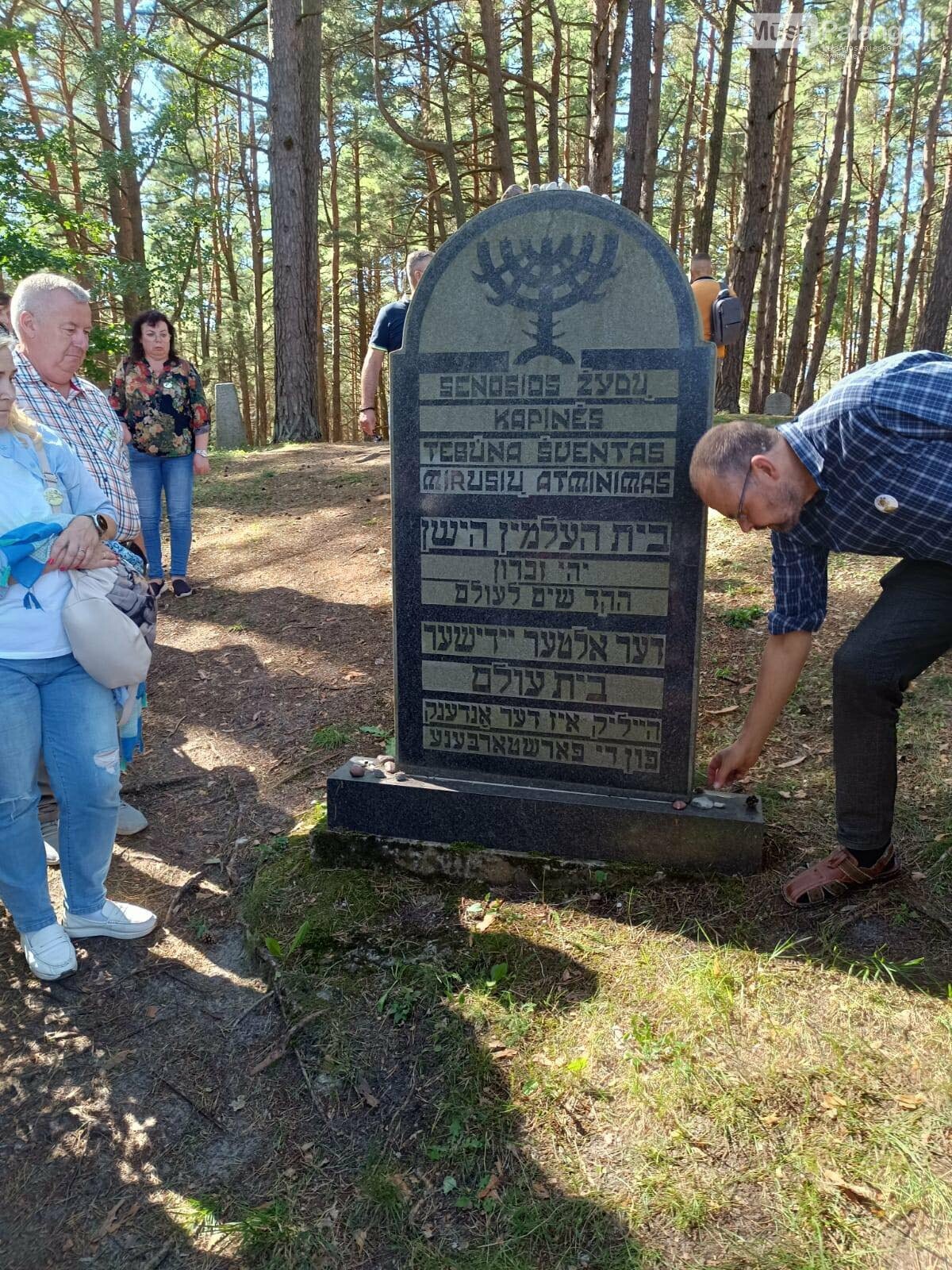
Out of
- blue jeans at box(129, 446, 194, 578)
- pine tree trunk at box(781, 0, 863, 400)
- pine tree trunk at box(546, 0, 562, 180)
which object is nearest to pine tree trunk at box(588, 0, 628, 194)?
pine tree trunk at box(546, 0, 562, 180)

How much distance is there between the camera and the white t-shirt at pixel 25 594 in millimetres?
2701

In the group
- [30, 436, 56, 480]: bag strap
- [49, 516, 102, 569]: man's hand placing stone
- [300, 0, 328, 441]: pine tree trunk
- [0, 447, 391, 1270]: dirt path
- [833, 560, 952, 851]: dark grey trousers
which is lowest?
[0, 447, 391, 1270]: dirt path

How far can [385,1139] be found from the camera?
7.78 feet

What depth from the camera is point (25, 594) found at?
2723mm

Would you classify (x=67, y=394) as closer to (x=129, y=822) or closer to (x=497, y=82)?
(x=129, y=822)

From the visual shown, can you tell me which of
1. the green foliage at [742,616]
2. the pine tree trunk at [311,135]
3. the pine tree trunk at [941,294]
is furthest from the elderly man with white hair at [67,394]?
the pine tree trunk at [941,294]

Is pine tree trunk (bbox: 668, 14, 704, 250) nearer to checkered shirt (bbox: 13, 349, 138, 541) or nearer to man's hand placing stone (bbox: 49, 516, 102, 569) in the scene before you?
checkered shirt (bbox: 13, 349, 138, 541)

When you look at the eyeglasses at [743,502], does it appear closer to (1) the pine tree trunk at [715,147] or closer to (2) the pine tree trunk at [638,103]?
(2) the pine tree trunk at [638,103]

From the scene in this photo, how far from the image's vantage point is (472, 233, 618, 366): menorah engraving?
3084 millimetres

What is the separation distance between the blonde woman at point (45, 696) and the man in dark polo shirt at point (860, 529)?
1989 mm

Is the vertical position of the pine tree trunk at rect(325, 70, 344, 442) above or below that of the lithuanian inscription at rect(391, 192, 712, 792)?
above

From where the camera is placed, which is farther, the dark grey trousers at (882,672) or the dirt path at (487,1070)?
the dark grey trousers at (882,672)

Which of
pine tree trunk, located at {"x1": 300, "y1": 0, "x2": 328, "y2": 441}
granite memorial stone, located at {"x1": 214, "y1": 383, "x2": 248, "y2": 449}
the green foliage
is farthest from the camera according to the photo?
granite memorial stone, located at {"x1": 214, "y1": 383, "x2": 248, "y2": 449}

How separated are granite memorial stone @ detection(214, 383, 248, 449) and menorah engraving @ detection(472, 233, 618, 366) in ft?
39.9
